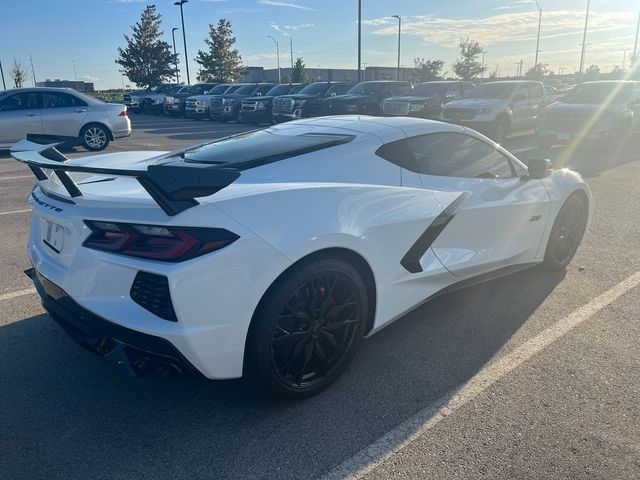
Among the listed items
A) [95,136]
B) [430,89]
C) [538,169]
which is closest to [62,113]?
[95,136]

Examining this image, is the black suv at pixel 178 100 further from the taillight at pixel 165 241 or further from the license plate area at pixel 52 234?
the taillight at pixel 165 241

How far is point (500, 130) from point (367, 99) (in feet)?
14.8

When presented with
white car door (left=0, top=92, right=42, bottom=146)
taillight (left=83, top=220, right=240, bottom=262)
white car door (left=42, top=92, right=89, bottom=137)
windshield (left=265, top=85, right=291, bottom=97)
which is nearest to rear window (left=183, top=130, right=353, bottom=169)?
taillight (left=83, top=220, right=240, bottom=262)

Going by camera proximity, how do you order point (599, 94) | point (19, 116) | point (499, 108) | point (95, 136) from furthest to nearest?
point (499, 108) → point (599, 94) → point (95, 136) → point (19, 116)

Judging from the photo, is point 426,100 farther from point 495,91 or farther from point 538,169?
point 538,169

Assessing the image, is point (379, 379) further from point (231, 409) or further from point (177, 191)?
point (177, 191)

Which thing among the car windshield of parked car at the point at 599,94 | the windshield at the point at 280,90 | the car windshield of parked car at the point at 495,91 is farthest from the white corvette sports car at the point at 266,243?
the windshield at the point at 280,90

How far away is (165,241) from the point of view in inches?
92.6

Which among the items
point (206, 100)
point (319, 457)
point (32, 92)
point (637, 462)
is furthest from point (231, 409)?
point (206, 100)

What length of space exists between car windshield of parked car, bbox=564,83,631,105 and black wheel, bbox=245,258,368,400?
43.0 ft

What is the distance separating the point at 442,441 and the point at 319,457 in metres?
0.61

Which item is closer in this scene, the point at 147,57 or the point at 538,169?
the point at 538,169

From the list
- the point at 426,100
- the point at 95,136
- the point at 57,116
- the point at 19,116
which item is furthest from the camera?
the point at 426,100

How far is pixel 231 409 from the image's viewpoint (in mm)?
2834
